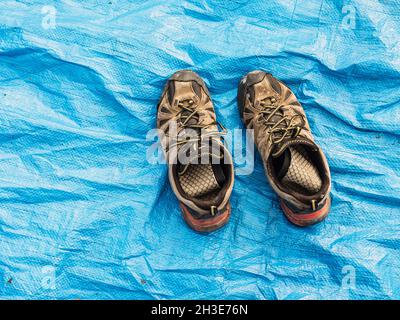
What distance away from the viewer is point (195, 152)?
1.57 metres

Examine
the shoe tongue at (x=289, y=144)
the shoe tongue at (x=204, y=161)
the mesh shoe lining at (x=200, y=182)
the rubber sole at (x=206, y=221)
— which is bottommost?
the rubber sole at (x=206, y=221)

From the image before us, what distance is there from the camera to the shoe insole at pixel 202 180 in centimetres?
160

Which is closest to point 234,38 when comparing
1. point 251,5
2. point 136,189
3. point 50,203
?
point 251,5

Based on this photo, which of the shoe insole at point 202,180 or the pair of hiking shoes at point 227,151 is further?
the shoe insole at point 202,180

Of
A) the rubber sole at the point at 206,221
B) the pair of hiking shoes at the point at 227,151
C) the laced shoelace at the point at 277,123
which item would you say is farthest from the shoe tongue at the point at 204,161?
the laced shoelace at the point at 277,123

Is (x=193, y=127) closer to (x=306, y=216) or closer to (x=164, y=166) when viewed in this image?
(x=164, y=166)

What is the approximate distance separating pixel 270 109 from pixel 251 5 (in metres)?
0.41

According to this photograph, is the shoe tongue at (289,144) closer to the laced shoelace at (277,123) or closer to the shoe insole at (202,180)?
the laced shoelace at (277,123)

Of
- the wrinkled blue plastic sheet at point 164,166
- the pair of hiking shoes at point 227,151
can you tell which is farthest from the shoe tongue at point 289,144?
the wrinkled blue plastic sheet at point 164,166

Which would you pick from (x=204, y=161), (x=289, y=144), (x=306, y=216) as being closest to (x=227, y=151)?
(x=204, y=161)

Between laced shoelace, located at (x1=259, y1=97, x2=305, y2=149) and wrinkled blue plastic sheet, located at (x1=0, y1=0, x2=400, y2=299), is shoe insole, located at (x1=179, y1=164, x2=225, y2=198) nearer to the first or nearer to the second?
wrinkled blue plastic sheet, located at (x1=0, y1=0, x2=400, y2=299)

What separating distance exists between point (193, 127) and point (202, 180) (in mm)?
224

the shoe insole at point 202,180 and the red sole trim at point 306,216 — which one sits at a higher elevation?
the shoe insole at point 202,180

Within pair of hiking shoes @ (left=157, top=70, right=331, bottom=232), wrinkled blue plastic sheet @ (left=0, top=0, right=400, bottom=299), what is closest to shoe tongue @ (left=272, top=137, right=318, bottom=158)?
pair of hiking shoes @ (left=157, top=70, right=331, bottom=232)
